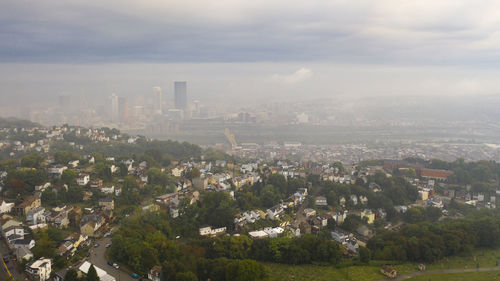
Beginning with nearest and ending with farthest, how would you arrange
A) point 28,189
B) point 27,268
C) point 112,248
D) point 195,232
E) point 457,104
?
point 27,268 → point 112,248 → point 195,232 → point 28,189 → point 457,104

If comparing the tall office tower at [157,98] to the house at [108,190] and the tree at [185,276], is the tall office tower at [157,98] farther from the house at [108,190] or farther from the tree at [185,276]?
the tree at [185,276]

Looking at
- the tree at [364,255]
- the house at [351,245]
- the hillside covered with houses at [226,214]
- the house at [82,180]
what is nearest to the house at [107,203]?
the hillside covered with houses at [226,214]

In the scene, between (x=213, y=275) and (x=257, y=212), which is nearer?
(x=213, y=275)

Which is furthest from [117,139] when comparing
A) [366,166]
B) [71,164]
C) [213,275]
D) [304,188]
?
[213,275]

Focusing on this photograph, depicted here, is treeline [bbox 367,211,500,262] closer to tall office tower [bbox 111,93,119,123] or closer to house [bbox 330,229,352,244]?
house [bbox 330,229,352,244]

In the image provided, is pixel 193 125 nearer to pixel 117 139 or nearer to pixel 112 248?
pixel 117 139

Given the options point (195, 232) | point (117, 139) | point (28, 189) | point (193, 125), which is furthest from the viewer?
point (193, 125)
